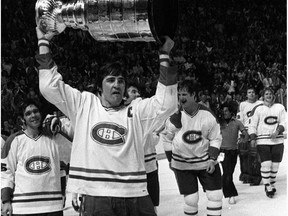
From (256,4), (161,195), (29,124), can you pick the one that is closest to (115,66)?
(29,124)

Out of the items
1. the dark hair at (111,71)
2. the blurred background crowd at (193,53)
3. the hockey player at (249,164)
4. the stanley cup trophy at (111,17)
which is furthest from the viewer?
the blurred background crowd at (193,53)

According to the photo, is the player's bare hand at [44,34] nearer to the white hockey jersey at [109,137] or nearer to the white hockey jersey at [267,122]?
the white hockey jersey at [109,137]

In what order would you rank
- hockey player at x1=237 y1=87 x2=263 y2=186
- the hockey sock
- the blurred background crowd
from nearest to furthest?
the hockey sock, hockey player at x1=237 y1=87 x2=263 y2=186, the blurred background crowd

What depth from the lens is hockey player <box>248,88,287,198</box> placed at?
6.13m

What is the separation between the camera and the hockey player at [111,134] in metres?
2.67

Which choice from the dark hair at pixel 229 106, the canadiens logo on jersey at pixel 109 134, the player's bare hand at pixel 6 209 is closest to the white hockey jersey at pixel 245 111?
the dark hair at pixel 229 106

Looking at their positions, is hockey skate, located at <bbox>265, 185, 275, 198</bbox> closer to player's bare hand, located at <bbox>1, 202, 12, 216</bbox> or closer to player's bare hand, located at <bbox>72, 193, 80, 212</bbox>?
player's bare hand, located at <bbox>72, 193, 80, 212</bbox>

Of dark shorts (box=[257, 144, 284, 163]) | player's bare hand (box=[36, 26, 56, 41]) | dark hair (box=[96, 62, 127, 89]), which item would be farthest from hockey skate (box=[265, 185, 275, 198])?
player's bare hand (box=[36, 26, 56, 41])

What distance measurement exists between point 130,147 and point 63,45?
10098 millimetres

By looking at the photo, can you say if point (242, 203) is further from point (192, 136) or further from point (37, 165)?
point (37, 165)

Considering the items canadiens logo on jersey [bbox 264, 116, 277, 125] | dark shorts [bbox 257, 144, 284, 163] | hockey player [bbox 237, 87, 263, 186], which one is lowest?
hockey player [bbox 237, 87, 263, 186]

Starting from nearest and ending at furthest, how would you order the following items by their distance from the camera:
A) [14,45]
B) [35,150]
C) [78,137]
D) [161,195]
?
1. [78,137]
2. [35,150]
3. [161,195]
4. [14,45]

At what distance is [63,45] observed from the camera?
494 inches

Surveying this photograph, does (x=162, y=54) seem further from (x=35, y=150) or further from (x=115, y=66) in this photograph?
(x=35, y=150)
